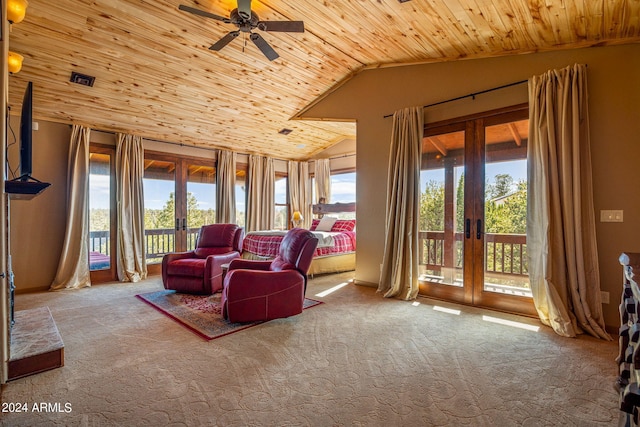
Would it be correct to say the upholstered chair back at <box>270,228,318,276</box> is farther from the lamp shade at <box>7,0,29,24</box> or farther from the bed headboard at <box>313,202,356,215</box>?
the bed headboard at <box>313,202,356,215</box>

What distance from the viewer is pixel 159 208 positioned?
5.80 m

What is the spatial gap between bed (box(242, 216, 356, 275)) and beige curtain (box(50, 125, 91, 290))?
8.15 feet

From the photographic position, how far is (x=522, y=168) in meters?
3.36

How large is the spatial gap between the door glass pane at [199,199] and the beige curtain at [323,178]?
98.8 inches

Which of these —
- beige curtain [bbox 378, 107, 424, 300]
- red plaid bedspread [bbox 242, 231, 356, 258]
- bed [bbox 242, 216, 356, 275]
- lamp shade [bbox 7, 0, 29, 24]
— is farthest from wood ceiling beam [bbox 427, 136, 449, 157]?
lamp shade [bbox 7, 0, 29, 24]

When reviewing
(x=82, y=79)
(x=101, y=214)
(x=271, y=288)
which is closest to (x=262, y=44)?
(x=271, y=288)

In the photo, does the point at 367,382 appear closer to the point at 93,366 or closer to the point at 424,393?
the point at 424,393

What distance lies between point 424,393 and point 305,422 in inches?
30.9

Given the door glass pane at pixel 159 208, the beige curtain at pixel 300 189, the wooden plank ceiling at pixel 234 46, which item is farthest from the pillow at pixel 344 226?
the door glass pane at pixel 159 208

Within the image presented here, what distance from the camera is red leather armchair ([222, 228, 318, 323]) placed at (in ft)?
9.67

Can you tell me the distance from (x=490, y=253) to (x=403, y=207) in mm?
1159

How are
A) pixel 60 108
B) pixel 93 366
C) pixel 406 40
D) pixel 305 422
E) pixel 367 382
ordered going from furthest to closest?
1. pixel 60 108
2. pixel 406 40
3. pixel 93 366
4. pixel 367 382
5. pixel 305 422

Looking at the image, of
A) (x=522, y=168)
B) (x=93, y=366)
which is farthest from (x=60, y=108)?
(x=522, y=168)

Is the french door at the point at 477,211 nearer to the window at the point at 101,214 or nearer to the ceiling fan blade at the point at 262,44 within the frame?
the ceiling fan blade at the point at 262,44
